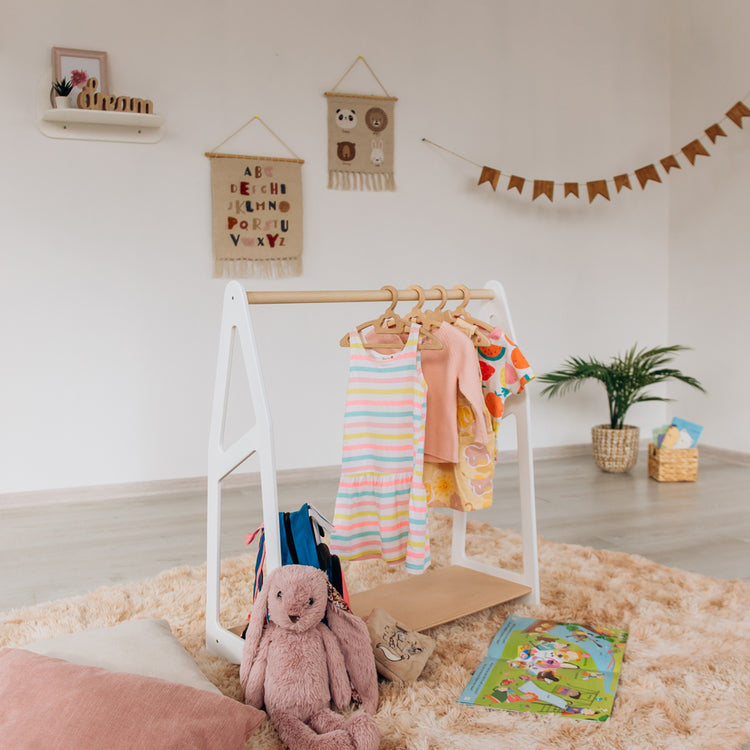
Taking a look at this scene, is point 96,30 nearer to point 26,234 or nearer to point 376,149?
point 26,234

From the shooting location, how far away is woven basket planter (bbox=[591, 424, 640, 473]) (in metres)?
3.73

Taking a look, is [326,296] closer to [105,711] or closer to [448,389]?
[448,389]

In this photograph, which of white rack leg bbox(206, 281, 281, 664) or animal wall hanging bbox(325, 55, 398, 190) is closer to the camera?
white rack leg bbox(206, 281, 281, 664)

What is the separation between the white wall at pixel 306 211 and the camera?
3.22m

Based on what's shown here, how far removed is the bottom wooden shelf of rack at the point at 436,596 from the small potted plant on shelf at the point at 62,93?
2285 millimetres

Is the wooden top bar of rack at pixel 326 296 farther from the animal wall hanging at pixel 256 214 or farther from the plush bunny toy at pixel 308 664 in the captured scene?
the animal wall hanging at pixel 256 214

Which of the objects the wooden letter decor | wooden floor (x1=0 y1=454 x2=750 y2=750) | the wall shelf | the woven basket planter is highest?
the wooden letter decor

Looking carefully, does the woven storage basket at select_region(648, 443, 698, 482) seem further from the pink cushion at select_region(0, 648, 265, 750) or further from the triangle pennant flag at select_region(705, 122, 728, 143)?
the pink cushion at select_region(0, 648, 265, 750)

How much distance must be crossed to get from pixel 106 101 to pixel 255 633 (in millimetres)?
2411

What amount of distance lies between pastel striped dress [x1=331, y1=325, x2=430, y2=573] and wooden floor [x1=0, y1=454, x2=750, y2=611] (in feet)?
3.00

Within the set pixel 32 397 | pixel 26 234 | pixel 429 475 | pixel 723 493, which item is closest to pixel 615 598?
pixel 429 475

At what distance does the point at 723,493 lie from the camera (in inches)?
131

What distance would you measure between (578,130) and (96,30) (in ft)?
8.00

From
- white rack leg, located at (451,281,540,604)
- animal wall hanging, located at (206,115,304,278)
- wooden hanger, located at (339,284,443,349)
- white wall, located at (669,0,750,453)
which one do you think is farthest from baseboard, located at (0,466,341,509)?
white wall, located at (669,0,750,453)
